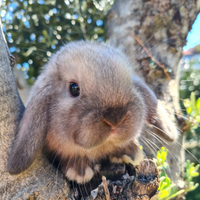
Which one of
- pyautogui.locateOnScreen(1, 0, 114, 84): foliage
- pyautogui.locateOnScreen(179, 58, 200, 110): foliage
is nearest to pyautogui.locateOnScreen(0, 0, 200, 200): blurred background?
pyautogui.locateOnScreen(1, 0, 114, 84): foliage

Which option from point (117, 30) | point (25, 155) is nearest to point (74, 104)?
point (25, 155)

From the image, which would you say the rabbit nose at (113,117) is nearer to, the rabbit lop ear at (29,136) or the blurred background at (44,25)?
the rabbit lop ear at (29,136)

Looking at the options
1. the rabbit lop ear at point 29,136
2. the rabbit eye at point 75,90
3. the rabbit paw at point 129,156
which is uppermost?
the rabbit eye at point 75,90

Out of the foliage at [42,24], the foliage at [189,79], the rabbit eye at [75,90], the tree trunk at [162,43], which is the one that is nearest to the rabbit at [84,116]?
the rabbit eye at [75,90]

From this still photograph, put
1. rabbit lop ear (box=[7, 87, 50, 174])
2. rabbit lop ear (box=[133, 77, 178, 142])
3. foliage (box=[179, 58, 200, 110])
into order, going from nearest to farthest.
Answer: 1. rabbit lop ear (box=[7, 87, 50, 174])
2. rabbit lop ear (box=[133, 77, 178, 142])
3. foliage (box=[179, 58, 200, 110])

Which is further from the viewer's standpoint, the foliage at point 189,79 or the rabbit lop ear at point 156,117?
the foliage at point 189,79

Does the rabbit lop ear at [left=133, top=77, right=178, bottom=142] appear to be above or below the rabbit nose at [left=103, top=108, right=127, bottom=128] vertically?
below

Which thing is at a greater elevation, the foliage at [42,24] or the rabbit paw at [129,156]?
the foliage at [42,24]

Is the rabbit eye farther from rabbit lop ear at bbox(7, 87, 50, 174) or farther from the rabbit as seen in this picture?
rabbit lop ear at bbox(7, 87, 50, 174)

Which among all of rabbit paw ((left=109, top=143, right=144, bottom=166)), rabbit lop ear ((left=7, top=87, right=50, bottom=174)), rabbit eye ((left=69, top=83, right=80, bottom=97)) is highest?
rabbit eye ((left=69, top=83, right=80, bottom=97))
